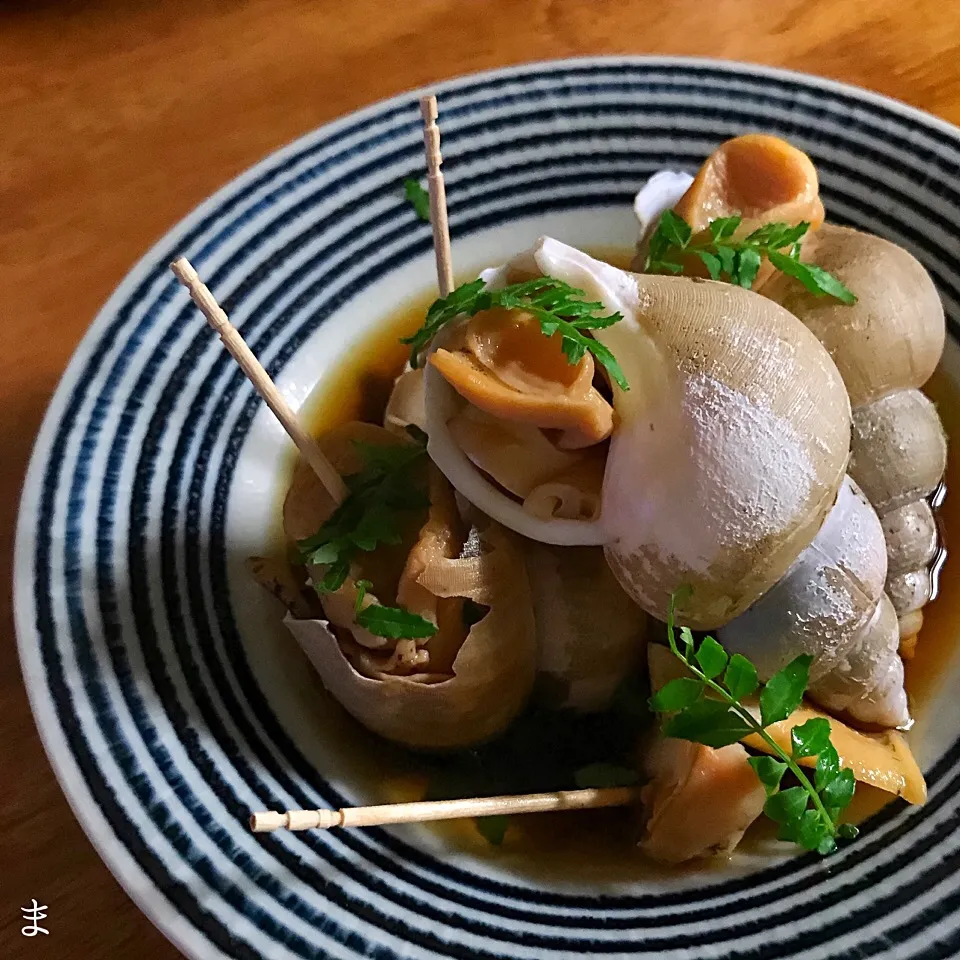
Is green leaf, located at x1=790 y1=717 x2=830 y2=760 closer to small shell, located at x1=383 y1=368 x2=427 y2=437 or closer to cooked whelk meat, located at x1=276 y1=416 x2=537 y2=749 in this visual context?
cooked whelk meat, located at x1=276 y1=416 x2=537 y2=749

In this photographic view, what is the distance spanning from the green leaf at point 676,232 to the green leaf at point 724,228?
23mm

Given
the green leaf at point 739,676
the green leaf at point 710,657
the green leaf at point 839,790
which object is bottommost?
the green leaf at point 839,790

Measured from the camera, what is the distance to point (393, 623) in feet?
2.49

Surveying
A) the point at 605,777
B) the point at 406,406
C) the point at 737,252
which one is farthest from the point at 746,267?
the point at 605,777

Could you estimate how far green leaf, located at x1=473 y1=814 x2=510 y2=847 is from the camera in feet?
2.81

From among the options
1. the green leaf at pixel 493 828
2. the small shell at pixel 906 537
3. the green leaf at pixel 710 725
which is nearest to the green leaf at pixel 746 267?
the small shell at pixel 906 537

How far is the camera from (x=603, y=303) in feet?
2.28

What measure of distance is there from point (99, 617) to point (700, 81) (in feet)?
2.80

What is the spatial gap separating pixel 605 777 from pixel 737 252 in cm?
47

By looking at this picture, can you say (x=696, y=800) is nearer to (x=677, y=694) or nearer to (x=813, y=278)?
(x=677, y=694)

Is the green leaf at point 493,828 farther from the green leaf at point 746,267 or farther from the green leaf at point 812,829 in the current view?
the green leaf at point 746,267

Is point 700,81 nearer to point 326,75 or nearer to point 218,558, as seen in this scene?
→ point 326,75

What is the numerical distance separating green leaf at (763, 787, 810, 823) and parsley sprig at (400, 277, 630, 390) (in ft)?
0.99

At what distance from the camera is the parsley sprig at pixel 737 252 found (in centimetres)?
82
